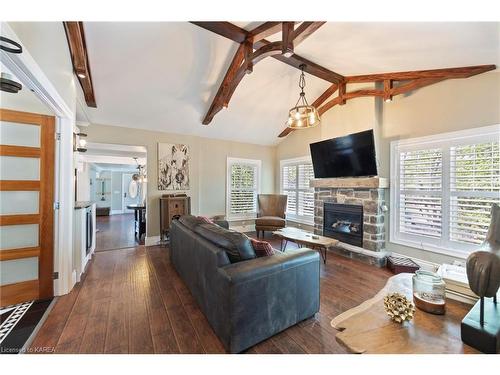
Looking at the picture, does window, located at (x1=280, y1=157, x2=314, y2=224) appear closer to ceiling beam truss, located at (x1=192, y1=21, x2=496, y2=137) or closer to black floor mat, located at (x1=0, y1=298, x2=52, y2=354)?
ceiling beam truss, located at (x1=192, y1=21, x2=496, y2=137)

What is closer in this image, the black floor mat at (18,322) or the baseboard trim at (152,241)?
the black floor mat at (18,322)

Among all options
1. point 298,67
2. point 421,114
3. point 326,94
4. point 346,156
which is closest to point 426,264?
point 346,156

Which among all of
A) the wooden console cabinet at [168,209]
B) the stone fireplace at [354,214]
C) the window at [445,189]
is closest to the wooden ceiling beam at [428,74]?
the window at [445,189]

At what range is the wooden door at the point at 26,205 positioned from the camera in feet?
7.32

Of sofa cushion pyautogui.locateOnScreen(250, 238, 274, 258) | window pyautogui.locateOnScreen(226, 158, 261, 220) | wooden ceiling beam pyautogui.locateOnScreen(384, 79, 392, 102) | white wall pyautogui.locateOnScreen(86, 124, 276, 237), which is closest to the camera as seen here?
sofa cushion pyautogui.locateOnScreen(250, 238, 274, 258)

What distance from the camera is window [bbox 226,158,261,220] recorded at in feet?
19.4

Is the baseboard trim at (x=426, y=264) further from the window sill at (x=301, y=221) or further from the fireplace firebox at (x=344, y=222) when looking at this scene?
the window sill at (x=301, y=221)

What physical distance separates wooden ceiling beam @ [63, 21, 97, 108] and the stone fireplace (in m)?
4.41

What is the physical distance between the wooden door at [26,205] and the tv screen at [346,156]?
4285 millimetres

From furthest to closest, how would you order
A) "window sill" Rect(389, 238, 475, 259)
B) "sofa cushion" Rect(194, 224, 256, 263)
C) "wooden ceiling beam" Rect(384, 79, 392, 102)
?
"wooden ceiling beam" Rect(384, 79, 392, 102) → "window sill" Rect(389, 238, 475, 259) → "sofa cushion" Rect(194, 224, 256, 263)

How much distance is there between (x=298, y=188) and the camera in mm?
5789

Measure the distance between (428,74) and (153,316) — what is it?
475 cm

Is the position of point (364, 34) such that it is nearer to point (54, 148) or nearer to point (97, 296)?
point (54, 148)

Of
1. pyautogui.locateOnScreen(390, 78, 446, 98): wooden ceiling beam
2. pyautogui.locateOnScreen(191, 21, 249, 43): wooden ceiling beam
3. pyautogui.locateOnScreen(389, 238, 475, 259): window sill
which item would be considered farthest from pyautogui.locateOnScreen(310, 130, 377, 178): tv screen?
pyautogui.locateOnScreen(191, 21, 249, 43): wooden ceiling beam
